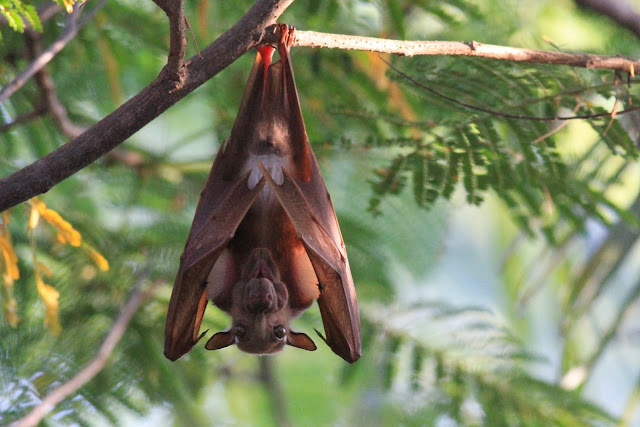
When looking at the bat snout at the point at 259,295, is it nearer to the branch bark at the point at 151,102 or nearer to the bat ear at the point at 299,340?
the bat ear at the point at 299,340

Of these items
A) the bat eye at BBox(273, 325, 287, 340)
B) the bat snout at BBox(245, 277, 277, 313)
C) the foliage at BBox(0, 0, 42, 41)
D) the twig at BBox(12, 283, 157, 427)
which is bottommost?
the twig at BBox(12, 283, 157, 427)

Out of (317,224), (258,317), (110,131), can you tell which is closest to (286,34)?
(110,131)

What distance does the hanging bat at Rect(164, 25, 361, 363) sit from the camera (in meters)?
2.76

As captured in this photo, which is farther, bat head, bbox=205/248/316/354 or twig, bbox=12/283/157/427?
twig, bbox=12/283/157/427

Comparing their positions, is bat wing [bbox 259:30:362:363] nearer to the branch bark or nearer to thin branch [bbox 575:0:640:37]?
the branch bark

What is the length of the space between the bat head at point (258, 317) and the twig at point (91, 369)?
996mm

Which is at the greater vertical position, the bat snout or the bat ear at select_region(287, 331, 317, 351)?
the bat snout

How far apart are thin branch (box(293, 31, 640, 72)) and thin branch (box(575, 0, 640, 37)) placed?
7.62ft

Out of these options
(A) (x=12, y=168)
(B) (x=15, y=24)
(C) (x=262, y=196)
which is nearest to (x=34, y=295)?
(A) (x=12, y=168)

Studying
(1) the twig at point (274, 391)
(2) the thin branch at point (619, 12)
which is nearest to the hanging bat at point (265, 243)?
(2) the thin branch at point (619, 12)

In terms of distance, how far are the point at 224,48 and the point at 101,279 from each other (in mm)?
2637

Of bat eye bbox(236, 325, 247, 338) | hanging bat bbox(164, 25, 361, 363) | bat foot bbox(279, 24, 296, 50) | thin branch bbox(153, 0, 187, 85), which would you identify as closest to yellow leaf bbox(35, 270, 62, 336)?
hanging bat bbox(164, 25, 361, 363)

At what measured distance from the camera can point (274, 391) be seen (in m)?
6.24

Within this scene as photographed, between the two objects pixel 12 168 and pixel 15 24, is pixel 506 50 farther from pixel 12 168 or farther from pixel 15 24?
pixel 12 168
